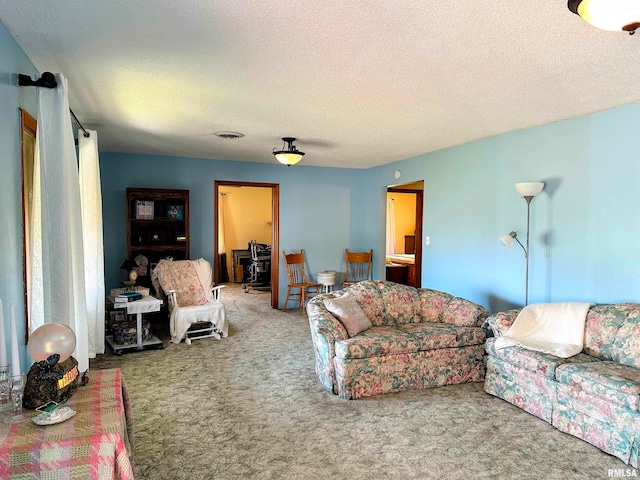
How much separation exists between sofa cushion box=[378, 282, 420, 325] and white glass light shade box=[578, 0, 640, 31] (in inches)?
119

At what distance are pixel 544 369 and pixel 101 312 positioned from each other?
3.83m

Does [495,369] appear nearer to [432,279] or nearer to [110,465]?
[432,279]

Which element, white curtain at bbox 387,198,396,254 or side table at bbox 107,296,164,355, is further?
white curtain at bbox 387,198,396,254

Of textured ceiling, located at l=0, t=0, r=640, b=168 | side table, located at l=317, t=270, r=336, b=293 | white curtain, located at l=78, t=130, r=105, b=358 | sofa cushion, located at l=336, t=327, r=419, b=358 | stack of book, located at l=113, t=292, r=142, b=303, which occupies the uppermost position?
textured ceiling, located at l=0, t=0, r=640, b=168

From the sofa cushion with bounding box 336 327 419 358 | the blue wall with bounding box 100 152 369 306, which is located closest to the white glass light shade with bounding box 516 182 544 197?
the sofa cushion with bounding box 336 327 419 358

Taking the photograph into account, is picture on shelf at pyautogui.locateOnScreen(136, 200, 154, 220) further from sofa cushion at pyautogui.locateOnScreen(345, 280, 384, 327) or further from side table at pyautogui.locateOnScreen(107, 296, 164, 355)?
sofa cushion at pyautogui.locateOnScreen(345, 280, 384, 327)

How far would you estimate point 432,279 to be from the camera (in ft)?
18.5

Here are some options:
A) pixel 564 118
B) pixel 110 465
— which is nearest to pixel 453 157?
pixel 564 118

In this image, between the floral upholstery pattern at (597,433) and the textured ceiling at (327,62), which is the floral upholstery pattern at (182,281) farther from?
the floral upholstery pattern at (597,433)

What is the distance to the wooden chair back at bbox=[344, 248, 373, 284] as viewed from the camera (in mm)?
7168

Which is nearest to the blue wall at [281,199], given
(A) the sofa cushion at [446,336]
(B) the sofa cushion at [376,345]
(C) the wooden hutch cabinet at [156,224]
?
(C) the wooden hutch cabinet at [156,224]

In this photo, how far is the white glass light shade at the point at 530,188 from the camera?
12.5 feet

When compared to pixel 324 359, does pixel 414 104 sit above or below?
above

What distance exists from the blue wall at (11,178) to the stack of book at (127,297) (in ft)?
7.29
